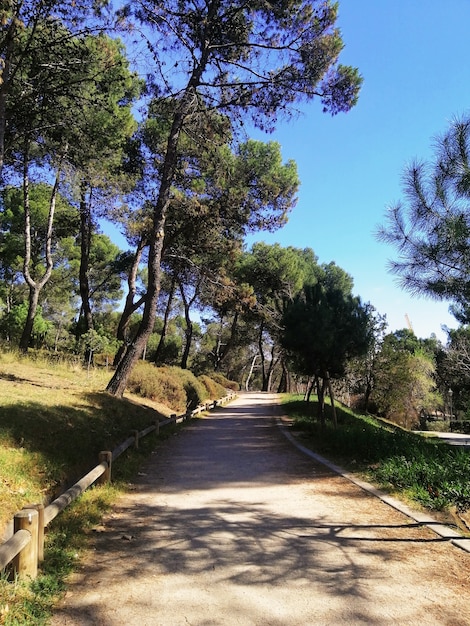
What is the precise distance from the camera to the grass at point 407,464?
5.58 meters

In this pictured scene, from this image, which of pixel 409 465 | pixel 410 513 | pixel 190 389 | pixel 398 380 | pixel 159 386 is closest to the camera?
pixel 410 513

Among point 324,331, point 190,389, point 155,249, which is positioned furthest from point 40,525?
point 190,389

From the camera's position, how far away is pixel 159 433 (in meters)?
11.3

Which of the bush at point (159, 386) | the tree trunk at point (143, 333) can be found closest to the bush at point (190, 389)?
the bush at point (159, 386)

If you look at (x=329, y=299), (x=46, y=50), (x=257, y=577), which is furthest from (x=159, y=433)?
(x=46, y=50)

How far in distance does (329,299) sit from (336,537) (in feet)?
28.9

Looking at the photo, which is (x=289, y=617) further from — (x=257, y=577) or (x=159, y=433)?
(x=159, y=433)

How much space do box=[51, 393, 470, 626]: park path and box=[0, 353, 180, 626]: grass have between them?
0.67 feet

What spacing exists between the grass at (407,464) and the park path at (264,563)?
0.51m

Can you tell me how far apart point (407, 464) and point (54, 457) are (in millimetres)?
4966

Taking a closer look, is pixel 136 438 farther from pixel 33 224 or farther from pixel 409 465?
pixel 33 224

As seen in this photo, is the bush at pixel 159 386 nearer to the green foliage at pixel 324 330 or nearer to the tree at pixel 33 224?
the green foliage at pixel 324 330

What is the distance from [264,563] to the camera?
12.8 feet

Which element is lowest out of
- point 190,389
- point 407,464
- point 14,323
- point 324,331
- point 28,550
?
point 28,550
